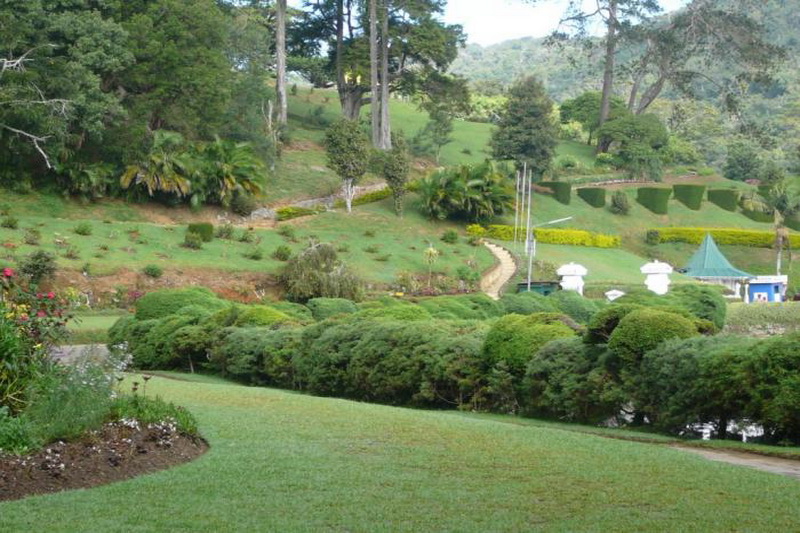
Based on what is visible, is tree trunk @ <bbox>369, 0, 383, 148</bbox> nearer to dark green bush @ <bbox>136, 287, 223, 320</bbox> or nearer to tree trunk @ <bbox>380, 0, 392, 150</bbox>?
tree trunk @ <bbox>380, 0, 392, 150</bbox>

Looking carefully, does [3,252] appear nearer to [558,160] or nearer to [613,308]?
[613,308]

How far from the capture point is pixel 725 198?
66688 mm

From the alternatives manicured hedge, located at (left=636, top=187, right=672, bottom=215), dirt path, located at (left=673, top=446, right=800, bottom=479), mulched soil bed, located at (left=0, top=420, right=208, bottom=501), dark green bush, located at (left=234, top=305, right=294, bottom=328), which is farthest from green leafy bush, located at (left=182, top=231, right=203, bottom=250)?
mulched soil bed, located at (left=0, top=420, right=208, bottom=501)

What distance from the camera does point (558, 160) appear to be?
236ft

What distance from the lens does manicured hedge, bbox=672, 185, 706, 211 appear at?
65.3 m

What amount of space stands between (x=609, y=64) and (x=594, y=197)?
549 inches

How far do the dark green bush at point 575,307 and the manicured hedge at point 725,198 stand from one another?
133 feet

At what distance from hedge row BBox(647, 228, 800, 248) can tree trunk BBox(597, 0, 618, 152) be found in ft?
54.4

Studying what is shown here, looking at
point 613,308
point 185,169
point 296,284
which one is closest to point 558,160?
point 185,169

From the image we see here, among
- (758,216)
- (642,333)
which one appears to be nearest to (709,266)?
(758,216)

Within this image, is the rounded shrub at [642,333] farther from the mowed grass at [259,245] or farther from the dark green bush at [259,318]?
the mowed grass at [259,245]

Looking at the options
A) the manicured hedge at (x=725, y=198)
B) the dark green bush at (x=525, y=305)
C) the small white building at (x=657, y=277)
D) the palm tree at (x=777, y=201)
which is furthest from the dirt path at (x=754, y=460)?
the manicured hedge at (x=725, y=198)

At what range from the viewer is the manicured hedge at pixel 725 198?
219ft

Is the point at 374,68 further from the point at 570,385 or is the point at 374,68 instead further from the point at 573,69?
the point at 573,69
